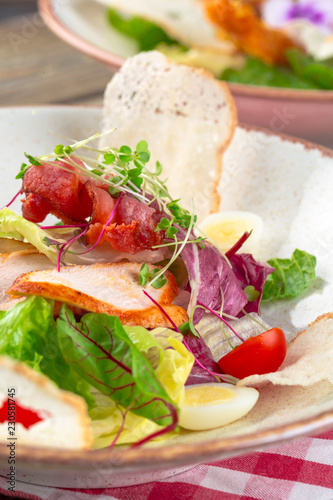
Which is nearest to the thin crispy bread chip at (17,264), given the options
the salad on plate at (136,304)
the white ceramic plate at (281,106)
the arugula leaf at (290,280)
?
the salad on plate at (136,304)

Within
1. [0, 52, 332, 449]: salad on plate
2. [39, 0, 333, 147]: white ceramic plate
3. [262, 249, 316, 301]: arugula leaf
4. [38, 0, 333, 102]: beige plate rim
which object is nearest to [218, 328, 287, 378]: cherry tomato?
[0, 52, 332, 449]: salad on plate

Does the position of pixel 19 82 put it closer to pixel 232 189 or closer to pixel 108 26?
pixel 108 26

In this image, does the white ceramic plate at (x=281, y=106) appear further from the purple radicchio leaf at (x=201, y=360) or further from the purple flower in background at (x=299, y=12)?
the purple radicchio leaf at (x=201, y=360)

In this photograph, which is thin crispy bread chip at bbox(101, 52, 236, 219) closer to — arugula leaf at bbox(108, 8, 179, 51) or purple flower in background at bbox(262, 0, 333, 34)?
arugula leaf at bbox(108, 8, 179, 51)

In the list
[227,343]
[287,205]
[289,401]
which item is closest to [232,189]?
[287,205]

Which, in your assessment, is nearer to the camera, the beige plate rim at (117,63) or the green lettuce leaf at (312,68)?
the beige plate rim at (117,63)

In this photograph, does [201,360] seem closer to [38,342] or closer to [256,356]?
[256,356]
